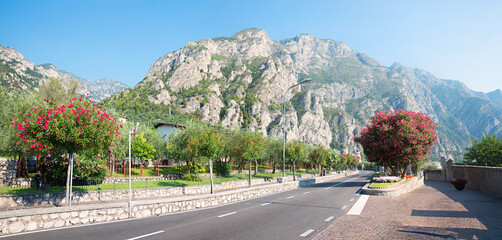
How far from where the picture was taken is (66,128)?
1539cm

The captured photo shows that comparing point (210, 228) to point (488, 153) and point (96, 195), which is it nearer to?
point (96, 195)

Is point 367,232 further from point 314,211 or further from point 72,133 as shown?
point 72,133

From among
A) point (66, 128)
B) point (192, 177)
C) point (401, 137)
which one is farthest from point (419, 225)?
point (192, 177)

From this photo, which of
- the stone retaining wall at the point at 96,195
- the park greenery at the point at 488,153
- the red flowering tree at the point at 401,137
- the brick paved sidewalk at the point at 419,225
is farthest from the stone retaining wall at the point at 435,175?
the brick paved sidewalk at the point at 419,225

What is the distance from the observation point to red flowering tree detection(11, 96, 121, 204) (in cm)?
1503

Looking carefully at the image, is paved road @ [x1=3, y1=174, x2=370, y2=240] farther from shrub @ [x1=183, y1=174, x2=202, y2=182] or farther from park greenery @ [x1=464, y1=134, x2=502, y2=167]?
park greenery @ [x1=464, y1=134, x2=502, y2=167]

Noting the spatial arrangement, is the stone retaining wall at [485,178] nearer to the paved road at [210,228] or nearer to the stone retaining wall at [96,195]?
the paved road at [210,228]

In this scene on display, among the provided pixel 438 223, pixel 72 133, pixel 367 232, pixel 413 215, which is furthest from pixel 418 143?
pixel 72 133

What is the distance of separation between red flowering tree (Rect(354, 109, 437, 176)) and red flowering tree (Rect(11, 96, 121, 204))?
28632 millimetres

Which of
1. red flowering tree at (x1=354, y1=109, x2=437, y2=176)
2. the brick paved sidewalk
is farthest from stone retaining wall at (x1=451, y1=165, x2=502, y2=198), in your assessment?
the brick paved sidewalk

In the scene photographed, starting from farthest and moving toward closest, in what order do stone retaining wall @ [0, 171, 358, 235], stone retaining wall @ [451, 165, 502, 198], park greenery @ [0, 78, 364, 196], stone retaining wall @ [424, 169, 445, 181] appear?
stone retaining wall @ [424, 169, 445, 181] → stone retaining wall @ [451, 165, 502, 198] → park greenery @ [0, 78, 364, 196] → stone retaining wall @ [0, 171, 358, 235]

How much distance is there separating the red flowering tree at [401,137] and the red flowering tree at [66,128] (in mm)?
28632

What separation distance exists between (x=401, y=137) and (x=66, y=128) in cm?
3099

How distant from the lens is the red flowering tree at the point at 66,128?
15031mm
